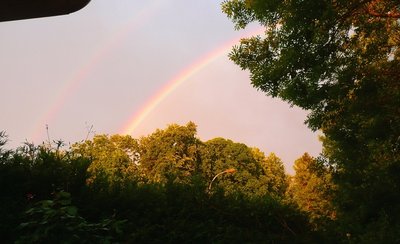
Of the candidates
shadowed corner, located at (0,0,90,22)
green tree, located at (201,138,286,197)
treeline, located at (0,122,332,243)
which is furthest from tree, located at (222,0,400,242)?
green tree, located at (201,138,286,197)

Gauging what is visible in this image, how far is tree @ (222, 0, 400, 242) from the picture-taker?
10164mm

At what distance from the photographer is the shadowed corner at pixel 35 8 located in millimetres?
1844

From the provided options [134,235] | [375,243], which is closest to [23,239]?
[134,235]

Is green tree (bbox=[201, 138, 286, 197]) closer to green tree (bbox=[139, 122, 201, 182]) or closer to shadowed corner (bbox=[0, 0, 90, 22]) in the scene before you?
green tree (bbox=[139, 122, 201, 182])

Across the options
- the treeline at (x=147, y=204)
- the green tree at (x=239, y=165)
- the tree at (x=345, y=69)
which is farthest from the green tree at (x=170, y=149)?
the treeline at (x=147, y=204)

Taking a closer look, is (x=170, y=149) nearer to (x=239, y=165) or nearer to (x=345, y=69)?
(x=239, y=165)

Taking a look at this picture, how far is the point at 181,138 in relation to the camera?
4534 cm

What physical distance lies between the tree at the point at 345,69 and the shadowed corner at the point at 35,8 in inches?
325

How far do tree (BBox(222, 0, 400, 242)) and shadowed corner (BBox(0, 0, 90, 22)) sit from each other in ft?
27.1

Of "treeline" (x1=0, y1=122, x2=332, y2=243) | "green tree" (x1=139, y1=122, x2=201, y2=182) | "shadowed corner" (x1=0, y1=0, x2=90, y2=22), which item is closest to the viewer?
"shadowed corner" (x1=0, y1=0, x2=90, y2=22)

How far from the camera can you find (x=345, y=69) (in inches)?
441

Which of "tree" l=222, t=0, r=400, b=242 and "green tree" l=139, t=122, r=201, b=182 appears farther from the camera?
"green tree" l=139, t=122, r=201, b=182

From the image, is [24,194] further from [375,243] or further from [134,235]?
[375,243]

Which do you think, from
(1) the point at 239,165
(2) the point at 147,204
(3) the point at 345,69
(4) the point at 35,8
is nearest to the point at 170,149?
(1) the point at 239,165
